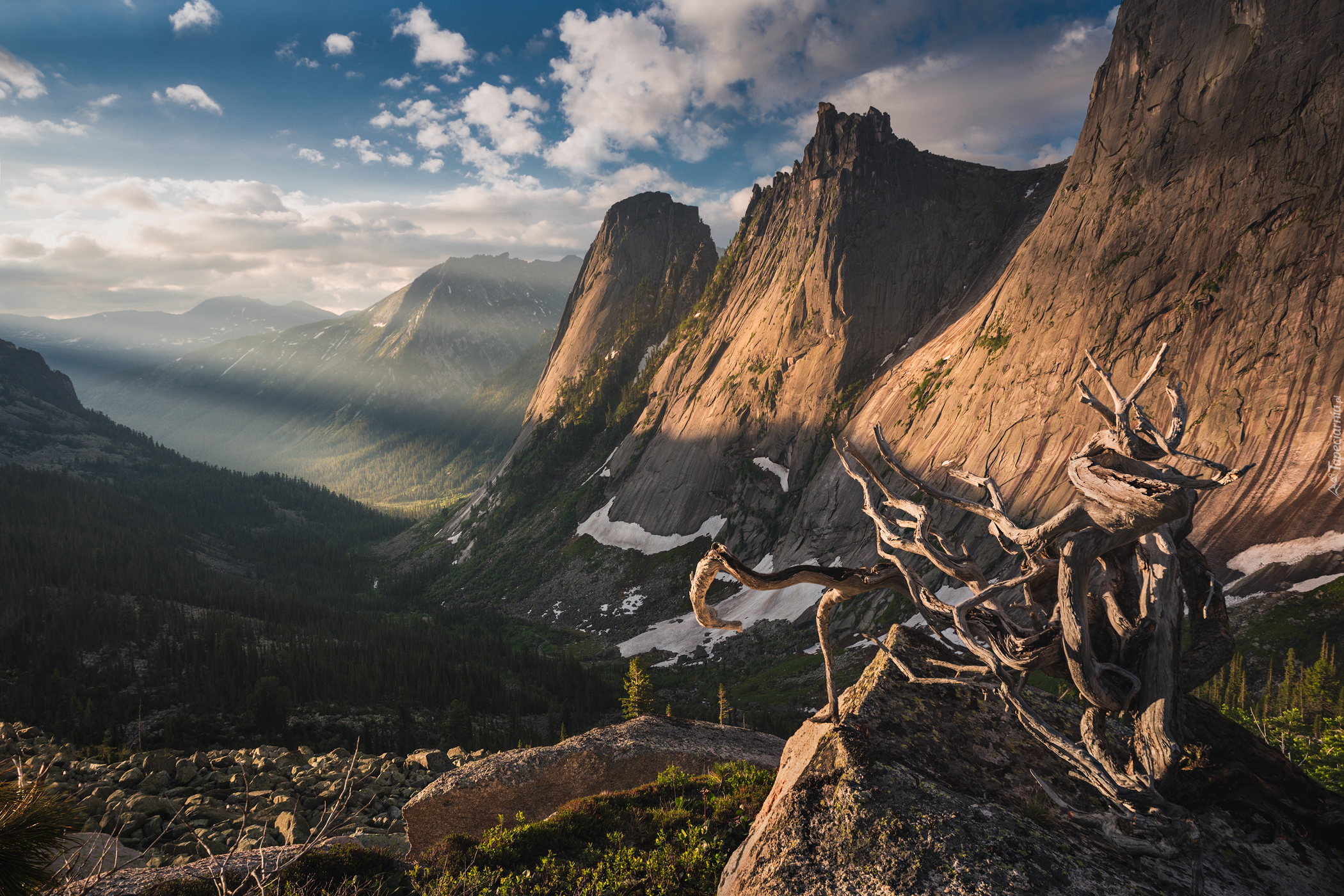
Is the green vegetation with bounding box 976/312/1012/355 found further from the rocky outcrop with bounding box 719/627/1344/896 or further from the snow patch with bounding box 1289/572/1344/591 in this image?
the rocky outcrop with bounding box 719/627/1344/896

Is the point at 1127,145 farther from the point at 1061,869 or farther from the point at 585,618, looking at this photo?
the point at 585,618

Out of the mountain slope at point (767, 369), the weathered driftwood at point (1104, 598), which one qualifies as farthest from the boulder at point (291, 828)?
the mountain slope at point (767, 369)

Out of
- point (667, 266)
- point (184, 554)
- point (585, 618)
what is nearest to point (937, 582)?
point (585, 618)

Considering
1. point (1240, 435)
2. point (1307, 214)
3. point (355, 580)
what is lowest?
point (355, 580)

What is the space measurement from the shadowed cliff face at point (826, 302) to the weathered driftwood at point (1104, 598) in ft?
229

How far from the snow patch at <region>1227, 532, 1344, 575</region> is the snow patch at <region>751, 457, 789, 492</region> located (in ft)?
158

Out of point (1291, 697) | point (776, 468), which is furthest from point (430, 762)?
point (776, 468)

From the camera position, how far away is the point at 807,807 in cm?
530

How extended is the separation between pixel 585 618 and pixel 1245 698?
71220mm

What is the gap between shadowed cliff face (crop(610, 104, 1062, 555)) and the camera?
261 feet

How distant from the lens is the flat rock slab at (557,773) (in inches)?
535

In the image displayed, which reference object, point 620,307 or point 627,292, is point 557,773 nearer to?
point 620,307

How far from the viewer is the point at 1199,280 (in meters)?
44.8

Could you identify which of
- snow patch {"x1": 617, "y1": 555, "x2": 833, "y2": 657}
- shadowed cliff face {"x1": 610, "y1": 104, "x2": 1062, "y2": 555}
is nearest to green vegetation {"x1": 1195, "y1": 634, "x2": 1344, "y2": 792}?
snow patch {"x1": 617, "y1": 555, "x2": 833, "y2": 657}
